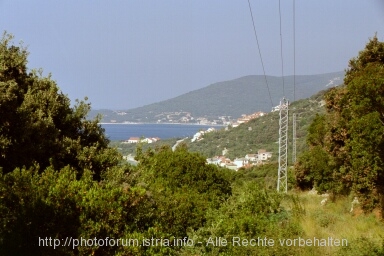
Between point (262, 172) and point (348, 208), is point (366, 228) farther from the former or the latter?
point (262, 172)

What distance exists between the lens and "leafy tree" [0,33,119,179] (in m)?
7.54

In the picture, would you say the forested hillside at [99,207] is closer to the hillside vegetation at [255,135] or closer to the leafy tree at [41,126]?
the leafy tree at [41,126]

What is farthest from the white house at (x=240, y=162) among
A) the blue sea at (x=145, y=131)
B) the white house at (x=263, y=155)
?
the blue sea at (x=145, y=131)

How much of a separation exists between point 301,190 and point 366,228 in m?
21.1

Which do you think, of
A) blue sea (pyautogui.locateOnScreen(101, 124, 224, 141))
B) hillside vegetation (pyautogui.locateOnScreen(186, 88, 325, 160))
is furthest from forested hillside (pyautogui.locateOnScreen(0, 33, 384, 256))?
hillside vegetation (pyautogui.locateOnScreen(186, 88, 325, 160))

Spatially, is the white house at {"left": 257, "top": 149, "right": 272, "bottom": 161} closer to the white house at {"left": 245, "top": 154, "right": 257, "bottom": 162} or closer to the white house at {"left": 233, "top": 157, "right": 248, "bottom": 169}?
the white house at {"left": 245, "top": 154, "right": 257, "bottom": 162}

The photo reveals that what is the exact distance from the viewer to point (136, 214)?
642 cm

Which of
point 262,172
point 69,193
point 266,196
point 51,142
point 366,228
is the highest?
point 51,142

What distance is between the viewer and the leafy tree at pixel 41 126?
754 centimetres

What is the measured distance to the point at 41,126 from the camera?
8547 millimetres

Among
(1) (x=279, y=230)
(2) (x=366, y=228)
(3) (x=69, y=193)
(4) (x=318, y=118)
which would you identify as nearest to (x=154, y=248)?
(3) (x=69, y=193)

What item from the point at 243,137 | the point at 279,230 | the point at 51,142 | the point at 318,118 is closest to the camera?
the point at 279,230

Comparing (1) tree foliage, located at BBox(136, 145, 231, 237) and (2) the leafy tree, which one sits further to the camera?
(1) tree foliage, located at BBox(136, 145, 231, 237)

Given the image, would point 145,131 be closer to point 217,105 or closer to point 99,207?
point 217,105
